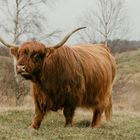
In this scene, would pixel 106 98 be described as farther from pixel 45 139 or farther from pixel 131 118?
pixel 45 139

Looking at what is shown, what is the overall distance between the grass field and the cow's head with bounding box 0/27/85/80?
1.02 metres

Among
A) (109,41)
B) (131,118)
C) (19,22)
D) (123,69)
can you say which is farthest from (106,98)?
(123,69)

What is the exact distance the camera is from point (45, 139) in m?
8.93

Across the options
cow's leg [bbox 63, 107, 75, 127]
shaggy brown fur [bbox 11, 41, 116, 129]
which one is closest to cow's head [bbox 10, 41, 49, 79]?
shaggy brown fur [bbox 11, 41, 116, 129]

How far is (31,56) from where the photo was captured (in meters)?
10.2

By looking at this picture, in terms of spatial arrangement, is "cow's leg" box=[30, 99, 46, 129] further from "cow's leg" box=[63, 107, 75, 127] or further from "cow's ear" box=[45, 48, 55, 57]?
"cow's ear" box=[45, 48, 55, 57]

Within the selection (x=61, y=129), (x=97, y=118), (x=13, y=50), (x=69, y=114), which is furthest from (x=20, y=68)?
(x=97, y=118)

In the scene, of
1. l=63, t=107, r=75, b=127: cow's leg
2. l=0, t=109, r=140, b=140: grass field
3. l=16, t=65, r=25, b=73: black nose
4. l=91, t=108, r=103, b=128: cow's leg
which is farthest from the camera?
l=91, t=108, r=103, b=128: cow's leg

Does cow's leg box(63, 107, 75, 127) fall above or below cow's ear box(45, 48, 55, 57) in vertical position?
below

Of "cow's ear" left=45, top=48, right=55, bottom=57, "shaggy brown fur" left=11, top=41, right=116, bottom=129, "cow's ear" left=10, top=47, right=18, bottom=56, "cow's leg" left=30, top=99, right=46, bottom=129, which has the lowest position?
"cow's leg" left=30, top=99, right=46, bottom=129

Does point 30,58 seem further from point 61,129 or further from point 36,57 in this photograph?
point 61,129

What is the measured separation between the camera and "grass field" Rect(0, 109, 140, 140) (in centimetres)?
925

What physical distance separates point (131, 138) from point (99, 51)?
152 inches

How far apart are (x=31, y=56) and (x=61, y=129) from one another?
140 centimetres
